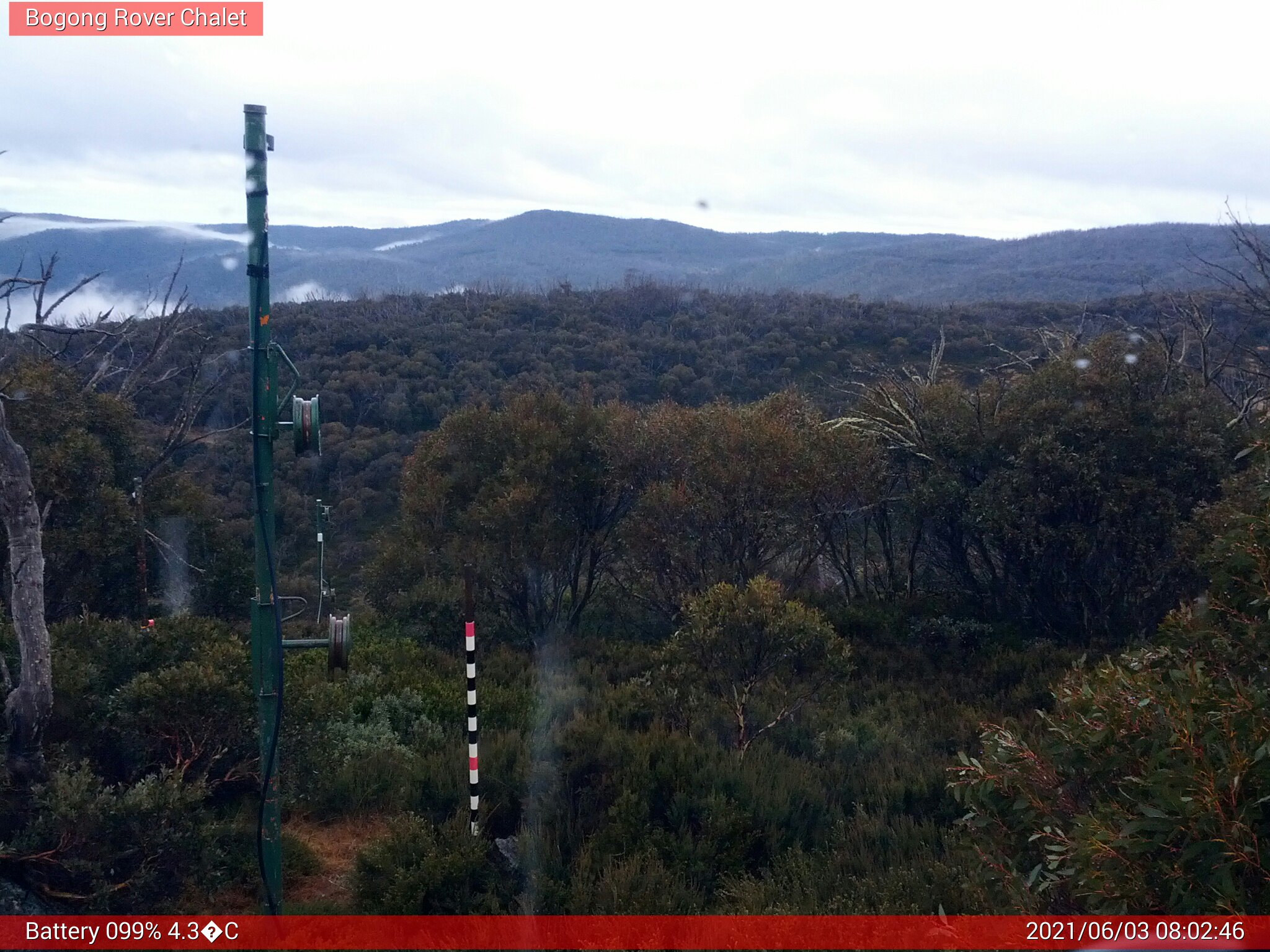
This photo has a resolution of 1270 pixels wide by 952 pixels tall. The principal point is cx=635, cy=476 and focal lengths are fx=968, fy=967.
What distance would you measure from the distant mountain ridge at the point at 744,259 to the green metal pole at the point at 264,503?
1963cm

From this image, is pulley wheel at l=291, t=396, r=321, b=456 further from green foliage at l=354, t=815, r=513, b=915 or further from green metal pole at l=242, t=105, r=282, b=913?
green foliage at l=354, t=815, r=513, b=915

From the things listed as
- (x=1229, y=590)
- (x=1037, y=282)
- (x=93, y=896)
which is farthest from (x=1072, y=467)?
(x=1037, y=282)

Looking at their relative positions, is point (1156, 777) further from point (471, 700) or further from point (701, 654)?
point (701, 654)

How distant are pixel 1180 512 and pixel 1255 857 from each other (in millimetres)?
9736

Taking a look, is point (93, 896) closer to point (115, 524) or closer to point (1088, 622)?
point (115, 524)

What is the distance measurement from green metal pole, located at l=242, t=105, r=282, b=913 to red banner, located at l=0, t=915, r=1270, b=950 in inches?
12.4

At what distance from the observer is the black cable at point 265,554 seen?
5.00 m

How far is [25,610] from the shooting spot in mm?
5770

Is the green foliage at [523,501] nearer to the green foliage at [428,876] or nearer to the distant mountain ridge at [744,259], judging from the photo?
the green foliage at [428,876]

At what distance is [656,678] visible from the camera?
28.8ft

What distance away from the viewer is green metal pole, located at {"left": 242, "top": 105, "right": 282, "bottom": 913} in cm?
494

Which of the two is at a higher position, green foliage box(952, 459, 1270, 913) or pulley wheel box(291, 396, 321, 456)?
pulley wheel box(291, 396, 321, 456)

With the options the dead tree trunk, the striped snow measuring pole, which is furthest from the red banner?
the dead tree trunk

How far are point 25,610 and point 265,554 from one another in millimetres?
1854
